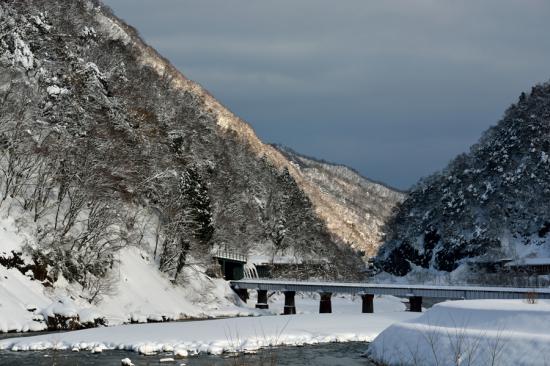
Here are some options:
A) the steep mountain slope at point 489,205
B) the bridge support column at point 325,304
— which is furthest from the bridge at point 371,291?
the steep mountain slope at point 489,205

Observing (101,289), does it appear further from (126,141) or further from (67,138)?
(126,141)

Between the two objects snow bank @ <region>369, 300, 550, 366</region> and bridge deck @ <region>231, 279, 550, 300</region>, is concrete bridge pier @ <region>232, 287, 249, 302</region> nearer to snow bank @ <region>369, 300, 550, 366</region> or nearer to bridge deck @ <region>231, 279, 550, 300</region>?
bridge deck @ <region>231, 279, 550, 300</region>

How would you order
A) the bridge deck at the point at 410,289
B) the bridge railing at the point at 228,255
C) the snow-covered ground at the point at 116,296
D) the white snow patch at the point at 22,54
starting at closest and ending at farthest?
the snow-covered ground at the point at 116,296 → the white snow patch at the point at 22,54 → the bridge deck at the point at 410,289 → the bridge railing at the point at 228,255

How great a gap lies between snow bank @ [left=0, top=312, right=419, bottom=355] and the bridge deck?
1037 inches

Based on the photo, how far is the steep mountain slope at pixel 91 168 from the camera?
56375 millimetres

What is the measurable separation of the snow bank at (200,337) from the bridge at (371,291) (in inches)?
1067

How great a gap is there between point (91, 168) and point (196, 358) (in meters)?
33.1

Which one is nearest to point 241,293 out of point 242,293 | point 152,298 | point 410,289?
point 242,293

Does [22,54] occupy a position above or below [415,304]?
above

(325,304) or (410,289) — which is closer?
(410,289)

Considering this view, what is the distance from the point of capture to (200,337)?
37.4 metres

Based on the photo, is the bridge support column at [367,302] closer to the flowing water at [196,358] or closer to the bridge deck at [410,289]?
the bridge deck at [410,289]

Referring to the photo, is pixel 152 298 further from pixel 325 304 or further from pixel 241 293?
pixel 241 293

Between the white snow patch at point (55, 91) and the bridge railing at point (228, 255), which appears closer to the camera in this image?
the white snow patch at point (55, 91)
